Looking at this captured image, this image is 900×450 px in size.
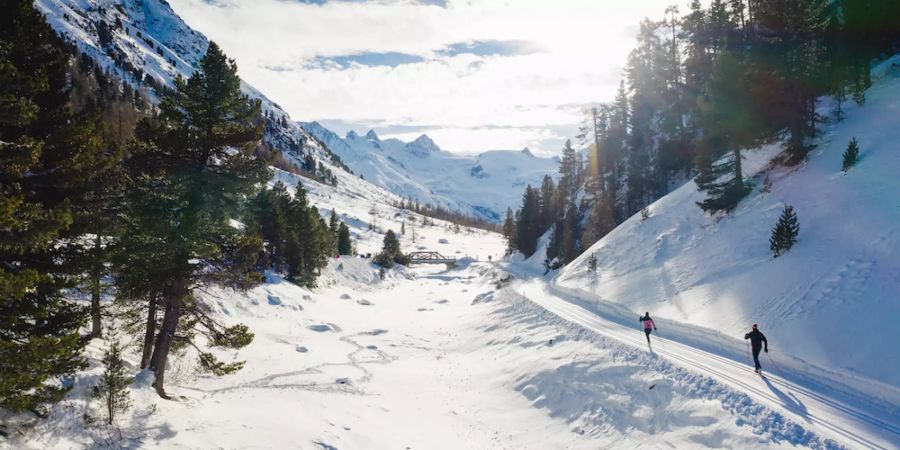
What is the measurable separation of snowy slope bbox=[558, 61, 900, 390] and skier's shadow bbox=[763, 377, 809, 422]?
6.45ft

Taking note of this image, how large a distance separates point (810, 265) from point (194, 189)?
27037 mm

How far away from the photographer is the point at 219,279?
18.0 meters

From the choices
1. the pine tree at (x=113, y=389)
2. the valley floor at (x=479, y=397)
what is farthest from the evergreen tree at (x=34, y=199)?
the valley floor at (x=479, y=397)

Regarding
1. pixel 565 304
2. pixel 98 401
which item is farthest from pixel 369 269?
pixel 98 401

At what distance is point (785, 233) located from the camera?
2342 cm

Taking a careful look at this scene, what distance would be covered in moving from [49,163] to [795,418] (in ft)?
76.5

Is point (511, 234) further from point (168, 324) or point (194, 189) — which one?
point (194, 189)

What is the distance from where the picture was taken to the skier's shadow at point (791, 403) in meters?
14.6

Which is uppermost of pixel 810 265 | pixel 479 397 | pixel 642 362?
pixel 810 265

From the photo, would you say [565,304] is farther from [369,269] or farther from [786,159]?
[369,269]

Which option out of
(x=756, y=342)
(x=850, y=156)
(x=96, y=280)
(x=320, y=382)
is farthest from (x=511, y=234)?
(x=96, y=280)

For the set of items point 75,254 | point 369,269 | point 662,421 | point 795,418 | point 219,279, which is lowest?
point 369,269

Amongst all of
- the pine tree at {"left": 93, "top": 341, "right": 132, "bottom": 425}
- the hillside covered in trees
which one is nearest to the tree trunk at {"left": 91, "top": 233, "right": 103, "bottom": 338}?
the pine tree at {"left": 93, "top": 341, "right": 132, "bottom": 425}

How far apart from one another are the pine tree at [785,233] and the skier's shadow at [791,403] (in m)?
9.88
